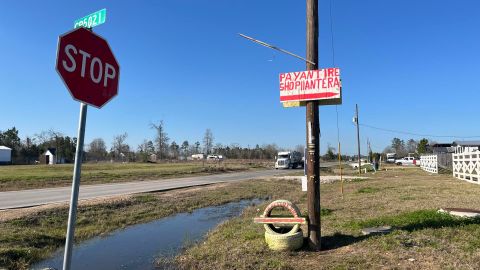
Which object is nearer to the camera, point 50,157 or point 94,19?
point 94,19

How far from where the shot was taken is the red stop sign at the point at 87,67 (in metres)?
3.52

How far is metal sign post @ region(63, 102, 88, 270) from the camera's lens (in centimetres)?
365

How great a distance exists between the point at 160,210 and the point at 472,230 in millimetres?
11395

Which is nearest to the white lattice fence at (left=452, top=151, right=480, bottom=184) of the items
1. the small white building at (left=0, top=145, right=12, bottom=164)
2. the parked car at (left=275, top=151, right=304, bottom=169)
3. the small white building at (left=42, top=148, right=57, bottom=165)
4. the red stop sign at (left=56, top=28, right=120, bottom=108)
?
the red stop sign at (left=56, top=28, right=120, bottom=108)

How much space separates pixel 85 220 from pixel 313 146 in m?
8.86

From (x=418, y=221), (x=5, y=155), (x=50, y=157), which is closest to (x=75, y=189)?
(x=418, y=221)

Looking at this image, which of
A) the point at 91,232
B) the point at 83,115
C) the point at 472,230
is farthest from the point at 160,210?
the point at 83,115

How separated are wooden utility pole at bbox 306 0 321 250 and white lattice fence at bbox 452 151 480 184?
16.3 meters

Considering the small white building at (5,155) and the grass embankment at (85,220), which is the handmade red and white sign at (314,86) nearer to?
the grass embankment at (85,220)

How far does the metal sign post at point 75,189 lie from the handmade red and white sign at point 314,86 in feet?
17.0

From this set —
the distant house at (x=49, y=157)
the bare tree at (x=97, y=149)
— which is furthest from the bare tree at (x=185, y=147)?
the distant house at (x=49, y=157)

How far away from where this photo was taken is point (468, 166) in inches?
939

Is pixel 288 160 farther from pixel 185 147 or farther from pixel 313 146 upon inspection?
pixel 185 147

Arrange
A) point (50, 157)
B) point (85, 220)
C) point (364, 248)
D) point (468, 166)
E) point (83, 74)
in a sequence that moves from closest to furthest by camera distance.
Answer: point (83, 74), point (364, 248), point (85, 220), point (468, 166), point (50, 157)
